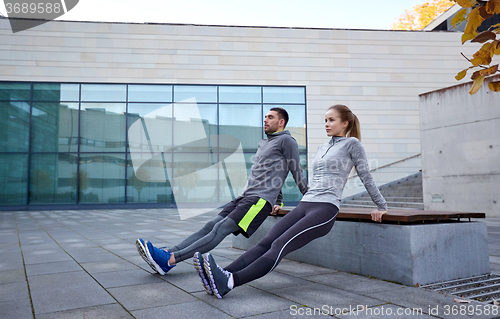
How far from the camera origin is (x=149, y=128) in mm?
18406

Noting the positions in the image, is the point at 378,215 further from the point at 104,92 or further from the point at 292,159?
the point at 104,92

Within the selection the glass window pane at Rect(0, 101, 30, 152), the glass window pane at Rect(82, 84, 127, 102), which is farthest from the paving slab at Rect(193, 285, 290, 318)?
the glass window pane at Rect(0, 101, 30, 152)

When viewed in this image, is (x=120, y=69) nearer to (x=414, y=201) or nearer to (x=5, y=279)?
(x=414, y=201)

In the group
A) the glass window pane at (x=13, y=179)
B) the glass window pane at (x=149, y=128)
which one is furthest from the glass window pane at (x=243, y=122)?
the glass window pane at (x=13, y=179)

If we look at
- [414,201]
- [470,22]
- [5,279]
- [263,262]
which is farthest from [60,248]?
[414,201]

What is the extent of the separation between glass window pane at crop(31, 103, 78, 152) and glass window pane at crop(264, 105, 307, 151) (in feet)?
30.7

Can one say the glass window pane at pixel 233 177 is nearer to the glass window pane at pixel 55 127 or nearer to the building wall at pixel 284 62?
the building wall at pixel 284 62

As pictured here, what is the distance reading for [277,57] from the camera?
1909cm

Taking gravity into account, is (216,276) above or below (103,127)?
below

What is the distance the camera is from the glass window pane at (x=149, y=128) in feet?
60.1

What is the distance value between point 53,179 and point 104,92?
4.72 meters

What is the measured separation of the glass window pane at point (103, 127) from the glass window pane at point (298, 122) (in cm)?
715

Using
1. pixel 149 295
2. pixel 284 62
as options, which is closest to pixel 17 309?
pixel 149 295

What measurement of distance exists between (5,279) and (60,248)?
2171 mm
